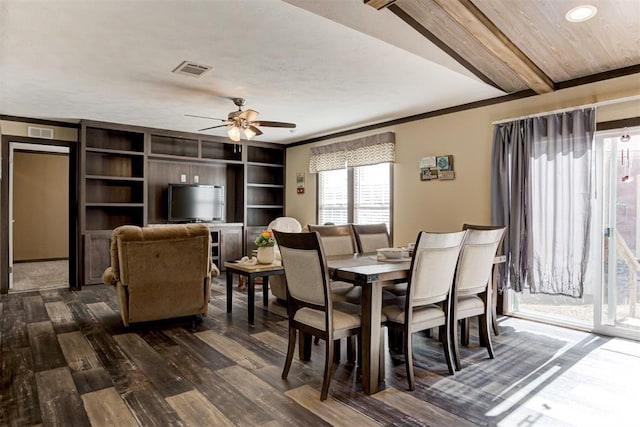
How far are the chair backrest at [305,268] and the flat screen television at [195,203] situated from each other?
463 cm

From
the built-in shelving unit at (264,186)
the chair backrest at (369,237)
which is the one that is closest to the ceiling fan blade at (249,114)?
the chair backrest at (369,237)

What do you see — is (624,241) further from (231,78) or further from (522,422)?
(231,78)

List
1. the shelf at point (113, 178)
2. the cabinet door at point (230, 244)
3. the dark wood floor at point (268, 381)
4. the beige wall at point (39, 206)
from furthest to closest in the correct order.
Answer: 1. the beige wall at point (39, 206)
2. the cabinet door at point (230, 244)
3. the shelf at point (113, 178)
4. the dark wood floor at point (268, 381)

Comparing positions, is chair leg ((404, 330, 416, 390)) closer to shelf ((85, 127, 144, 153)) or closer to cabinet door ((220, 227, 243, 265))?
cabinet door ((220, 227, 243, 265))

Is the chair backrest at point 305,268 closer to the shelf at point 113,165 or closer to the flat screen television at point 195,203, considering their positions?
the flat screen television at point 195,203

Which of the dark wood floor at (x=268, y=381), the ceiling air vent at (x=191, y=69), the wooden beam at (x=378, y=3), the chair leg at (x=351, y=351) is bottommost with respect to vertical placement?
the dark wood floor at (x=268, y=381)

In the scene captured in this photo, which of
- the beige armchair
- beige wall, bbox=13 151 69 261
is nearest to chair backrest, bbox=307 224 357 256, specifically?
the beige armchair

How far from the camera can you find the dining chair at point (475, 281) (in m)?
2.89

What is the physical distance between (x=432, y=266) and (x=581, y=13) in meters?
2.04

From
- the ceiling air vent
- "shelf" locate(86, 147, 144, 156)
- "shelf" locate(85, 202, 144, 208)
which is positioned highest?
the ceiling air vent

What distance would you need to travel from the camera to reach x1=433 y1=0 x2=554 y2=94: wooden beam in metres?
2.71

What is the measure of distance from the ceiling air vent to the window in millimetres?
3086

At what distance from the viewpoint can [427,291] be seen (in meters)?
2.66

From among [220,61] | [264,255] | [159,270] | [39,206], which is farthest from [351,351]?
[39,206]
